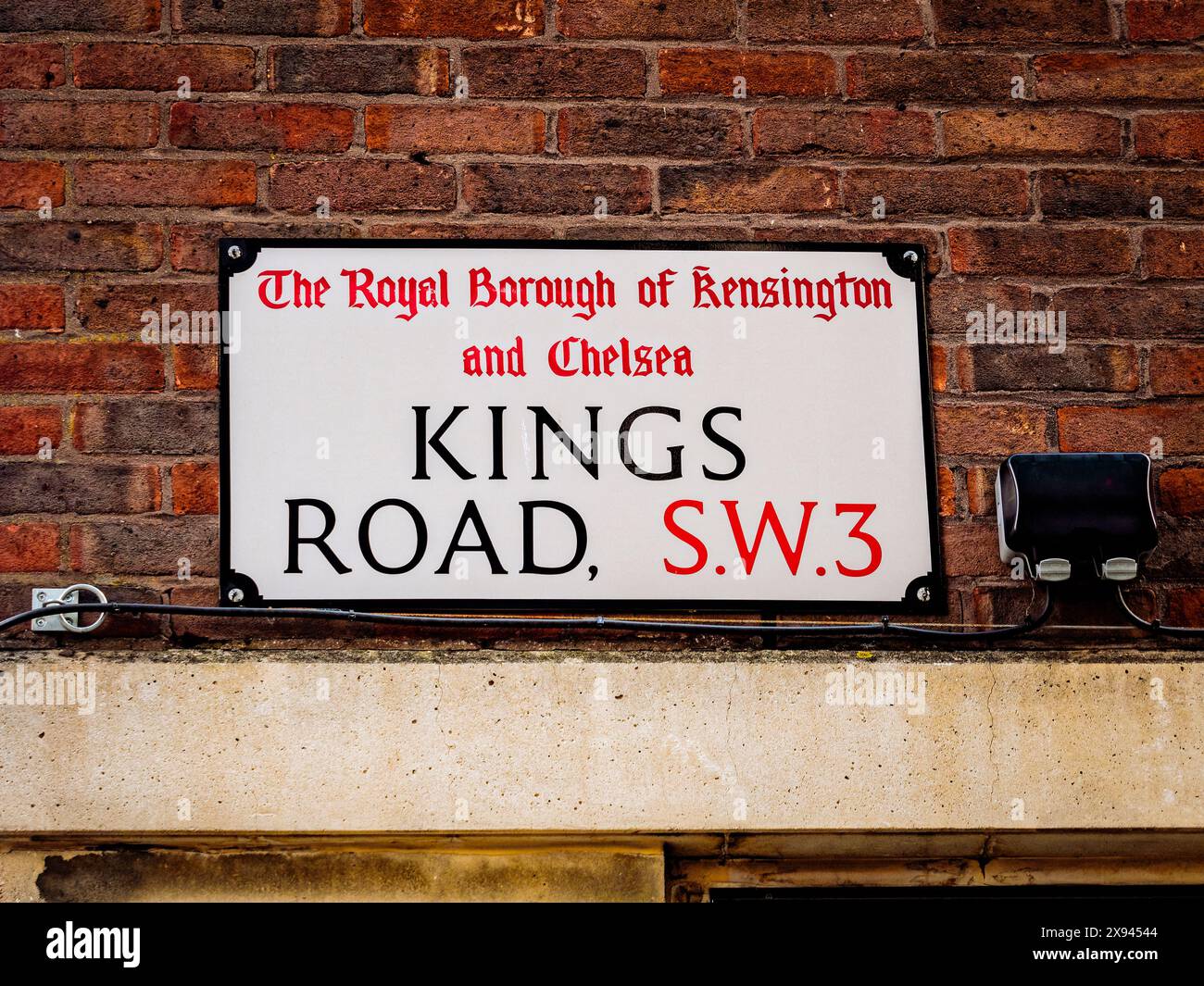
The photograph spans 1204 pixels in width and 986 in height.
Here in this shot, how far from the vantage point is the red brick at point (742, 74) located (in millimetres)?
1788

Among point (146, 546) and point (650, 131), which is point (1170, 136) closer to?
point (650, 131)

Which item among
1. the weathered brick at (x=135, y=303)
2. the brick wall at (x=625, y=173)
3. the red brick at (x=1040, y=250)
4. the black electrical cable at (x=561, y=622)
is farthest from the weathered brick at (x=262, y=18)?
the red brick at (x=1040, y=250)

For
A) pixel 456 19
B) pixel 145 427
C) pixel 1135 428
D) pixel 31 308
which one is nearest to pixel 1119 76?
pixel 1135 428

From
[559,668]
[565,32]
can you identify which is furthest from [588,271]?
[559,668]

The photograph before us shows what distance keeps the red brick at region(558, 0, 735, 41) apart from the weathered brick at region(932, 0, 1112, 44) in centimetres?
35

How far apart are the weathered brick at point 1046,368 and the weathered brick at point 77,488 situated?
1229 millimetres

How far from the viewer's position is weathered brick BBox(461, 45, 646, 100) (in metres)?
1.77

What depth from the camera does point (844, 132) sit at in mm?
1790

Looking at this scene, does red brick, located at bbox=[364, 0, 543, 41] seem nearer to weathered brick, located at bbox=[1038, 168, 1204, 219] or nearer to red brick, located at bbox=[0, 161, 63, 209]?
red brick, located at bbox=[0, 161, 63, 209]

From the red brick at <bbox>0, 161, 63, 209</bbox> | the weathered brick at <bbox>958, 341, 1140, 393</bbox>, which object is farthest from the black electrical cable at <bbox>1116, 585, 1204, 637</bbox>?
the red brick at <bbox>0, 161, 63, 209</bbox>

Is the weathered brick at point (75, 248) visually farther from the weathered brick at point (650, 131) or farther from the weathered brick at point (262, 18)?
the weathered brick at point (650, 131)

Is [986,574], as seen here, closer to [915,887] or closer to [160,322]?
[915,887]

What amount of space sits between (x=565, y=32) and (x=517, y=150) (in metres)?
0.21

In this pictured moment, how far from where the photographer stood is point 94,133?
1.73 metres
